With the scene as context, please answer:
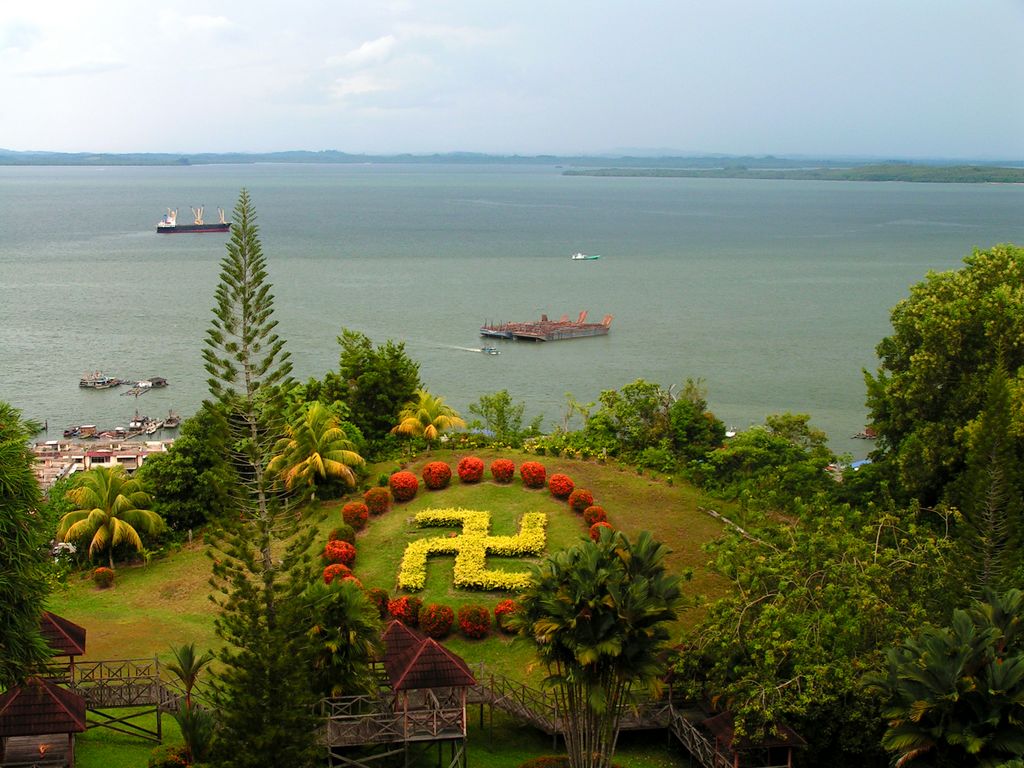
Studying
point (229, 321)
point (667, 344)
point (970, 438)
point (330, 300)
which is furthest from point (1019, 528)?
point (330, 300)

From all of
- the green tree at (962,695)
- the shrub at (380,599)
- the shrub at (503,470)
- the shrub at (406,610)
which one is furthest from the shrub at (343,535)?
the green tree at (962,695)

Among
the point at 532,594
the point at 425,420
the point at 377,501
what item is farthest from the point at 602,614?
the point at 425,420

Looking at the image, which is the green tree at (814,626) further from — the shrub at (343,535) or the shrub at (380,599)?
the shrub at (343,535)

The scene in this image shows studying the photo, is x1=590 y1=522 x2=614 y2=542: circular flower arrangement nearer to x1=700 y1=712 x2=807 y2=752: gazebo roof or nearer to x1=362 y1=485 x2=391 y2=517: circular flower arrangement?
x1=700 y1=712 x2=807 y2=752: gazebo roof

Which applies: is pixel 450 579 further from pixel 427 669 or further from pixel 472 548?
pixel 427 669

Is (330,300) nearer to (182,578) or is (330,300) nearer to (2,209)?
(182,578)
